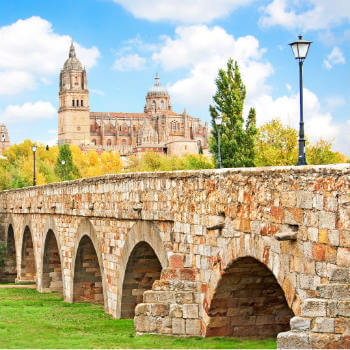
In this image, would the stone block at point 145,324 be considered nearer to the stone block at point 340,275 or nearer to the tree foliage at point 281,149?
the stone block at point 340,275

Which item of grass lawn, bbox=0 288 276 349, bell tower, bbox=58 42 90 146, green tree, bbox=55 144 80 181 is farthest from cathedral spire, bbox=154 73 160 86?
grass lawn, bbox=0 288 276 349

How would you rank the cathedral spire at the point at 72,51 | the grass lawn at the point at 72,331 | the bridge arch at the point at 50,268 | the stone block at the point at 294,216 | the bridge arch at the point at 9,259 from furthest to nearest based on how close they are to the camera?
the cathedral spire at the point at 72,51 → the bridge arch at the point at 9,259 → the bridge arch at the point at 50,268 → the grass lawn at the point at 72,331 → the stone block at the point at 294,216

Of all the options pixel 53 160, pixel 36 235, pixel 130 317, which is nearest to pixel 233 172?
pixel 130 317

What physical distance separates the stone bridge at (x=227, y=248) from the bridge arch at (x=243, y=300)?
15 mm

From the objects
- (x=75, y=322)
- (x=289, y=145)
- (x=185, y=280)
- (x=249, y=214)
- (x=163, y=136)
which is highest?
(x=163, y=136)

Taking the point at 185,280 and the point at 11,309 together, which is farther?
the point at 11,309

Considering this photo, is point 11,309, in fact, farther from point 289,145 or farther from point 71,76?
point 71,76

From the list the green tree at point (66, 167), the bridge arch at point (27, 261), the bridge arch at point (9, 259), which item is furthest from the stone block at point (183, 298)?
the green tree at point (66, 167)

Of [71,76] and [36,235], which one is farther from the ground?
[71,76]

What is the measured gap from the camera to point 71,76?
164m

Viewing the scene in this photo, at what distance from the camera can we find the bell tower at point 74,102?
6432 inches

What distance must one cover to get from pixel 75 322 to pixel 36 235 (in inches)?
433

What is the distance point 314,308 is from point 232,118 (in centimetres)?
3192

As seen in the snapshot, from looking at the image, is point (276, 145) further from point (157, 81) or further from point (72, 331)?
point (157, 81)
